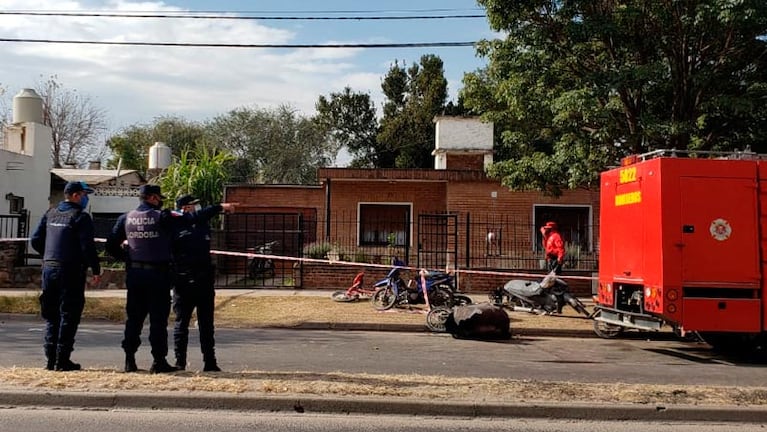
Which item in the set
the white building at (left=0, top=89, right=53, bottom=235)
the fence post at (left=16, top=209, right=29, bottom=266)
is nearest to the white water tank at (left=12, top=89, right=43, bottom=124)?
the white building at (left=0, top=89, right=53, bottom=235)

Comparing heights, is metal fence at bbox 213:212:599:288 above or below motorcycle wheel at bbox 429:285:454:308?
above

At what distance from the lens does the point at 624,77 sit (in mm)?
12906

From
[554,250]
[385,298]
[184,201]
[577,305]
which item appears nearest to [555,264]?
[554,250]

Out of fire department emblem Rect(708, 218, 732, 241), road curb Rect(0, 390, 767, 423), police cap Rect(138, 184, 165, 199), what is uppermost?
police cap Rect(138, 184, 165, 199)

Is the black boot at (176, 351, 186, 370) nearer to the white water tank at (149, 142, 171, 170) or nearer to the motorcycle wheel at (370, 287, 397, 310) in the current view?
the motorcycle wheel at (370, 287, 397, 310)

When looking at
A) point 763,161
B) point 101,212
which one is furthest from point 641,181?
point 101,212

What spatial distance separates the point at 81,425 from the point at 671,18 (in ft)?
36.5

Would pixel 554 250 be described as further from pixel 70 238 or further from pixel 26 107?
pixel 26 107

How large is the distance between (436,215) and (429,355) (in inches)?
367

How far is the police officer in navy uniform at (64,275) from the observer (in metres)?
7.48

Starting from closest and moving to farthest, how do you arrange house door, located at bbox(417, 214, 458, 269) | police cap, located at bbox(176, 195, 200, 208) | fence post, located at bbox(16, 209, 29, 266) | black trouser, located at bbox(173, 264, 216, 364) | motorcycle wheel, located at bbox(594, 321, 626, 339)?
black trouser, located at bbox(173, 264, 216, 364) < police cap, located at bbox(176, 195, 200, 208) < motorcycle wheel, located at bbox(594, 321, 626, 339) < fence post, located at bbox(16, 209, 29, 266) < house door, located at bbox(417, 214, 458, 269)

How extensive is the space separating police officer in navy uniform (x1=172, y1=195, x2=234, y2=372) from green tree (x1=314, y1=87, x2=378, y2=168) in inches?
1488

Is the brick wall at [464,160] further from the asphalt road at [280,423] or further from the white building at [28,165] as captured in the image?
the asphalt road at [280,423]

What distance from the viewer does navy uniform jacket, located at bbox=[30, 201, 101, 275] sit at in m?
7.55
